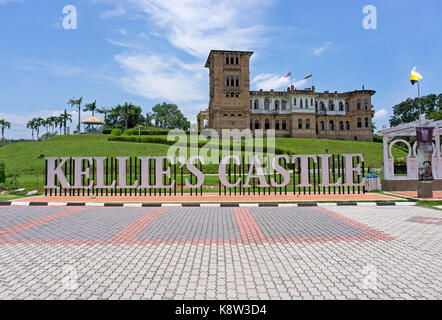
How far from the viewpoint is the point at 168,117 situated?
89250mm

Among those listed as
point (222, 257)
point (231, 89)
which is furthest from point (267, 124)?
point (222, 257)

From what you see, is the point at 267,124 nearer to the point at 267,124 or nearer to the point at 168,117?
the point at 267,124

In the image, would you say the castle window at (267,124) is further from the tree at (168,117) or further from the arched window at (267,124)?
the tree at (168,117)

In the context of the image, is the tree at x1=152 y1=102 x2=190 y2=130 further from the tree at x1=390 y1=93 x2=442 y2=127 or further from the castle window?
the tree at x1=390 y1=93 x2=442 y2=127

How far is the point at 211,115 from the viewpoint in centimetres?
6044

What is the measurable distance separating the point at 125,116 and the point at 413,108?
8571cm

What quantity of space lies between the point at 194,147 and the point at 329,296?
3435cm

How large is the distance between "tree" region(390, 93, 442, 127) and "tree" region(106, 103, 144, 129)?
7806 cm

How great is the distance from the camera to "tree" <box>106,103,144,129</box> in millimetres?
84625

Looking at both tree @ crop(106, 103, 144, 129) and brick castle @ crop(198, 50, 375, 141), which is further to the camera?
tree @ crop(106, 103, 144, 129)

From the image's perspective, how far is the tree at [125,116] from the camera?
84625 mm

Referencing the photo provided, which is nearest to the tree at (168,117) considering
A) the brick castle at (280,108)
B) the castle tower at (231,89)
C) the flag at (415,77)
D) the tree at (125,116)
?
the tree at (125,116)

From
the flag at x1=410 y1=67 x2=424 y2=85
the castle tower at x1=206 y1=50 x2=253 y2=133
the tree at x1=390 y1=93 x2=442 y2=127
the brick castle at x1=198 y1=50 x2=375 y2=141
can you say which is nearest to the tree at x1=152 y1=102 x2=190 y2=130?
the brick castle at x1=198 y1=50 x2=375 y2=141
